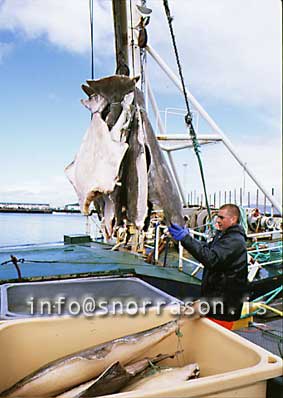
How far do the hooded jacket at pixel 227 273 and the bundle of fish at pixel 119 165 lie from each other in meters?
0.44

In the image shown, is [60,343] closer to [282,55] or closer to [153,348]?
[153,348]

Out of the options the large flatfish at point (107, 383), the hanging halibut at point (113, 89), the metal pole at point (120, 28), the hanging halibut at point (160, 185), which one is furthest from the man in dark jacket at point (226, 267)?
the metal pole at point (120, 28)

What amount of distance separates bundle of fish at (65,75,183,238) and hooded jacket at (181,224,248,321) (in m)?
0.44

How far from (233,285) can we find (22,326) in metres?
2.06

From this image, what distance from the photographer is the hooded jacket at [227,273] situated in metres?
3.02

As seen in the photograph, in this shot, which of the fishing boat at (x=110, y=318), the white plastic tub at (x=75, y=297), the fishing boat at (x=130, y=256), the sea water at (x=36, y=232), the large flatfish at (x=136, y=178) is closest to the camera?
the fishing boat at (x=110, y=318)

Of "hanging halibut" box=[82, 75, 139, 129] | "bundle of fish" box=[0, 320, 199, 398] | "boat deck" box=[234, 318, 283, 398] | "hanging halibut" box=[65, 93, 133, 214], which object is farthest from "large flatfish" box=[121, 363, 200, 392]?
"hanging halibut" box=[82, 75, 139, 129]

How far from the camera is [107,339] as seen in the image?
1605mm

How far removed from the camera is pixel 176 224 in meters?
3.14

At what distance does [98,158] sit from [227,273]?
56.9 inches

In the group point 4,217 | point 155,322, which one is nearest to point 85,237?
point 155,322

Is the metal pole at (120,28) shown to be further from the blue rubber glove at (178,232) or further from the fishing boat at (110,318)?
the blue rubber glove at (178,232)

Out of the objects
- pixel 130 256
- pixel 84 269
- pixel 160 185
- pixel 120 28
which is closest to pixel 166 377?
pixel 160 185

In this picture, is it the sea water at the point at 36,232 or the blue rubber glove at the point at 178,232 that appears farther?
the sea water at the point at 36,232
